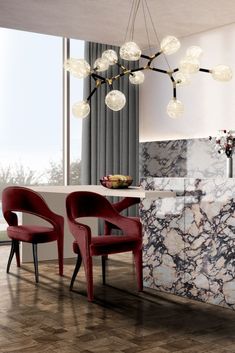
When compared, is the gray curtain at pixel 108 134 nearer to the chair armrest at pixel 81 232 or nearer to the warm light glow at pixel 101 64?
the warm light glow at pixel 101 64

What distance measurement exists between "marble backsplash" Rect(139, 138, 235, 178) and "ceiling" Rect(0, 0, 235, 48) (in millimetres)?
1420

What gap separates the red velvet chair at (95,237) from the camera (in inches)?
175

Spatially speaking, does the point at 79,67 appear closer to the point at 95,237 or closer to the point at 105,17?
the point at 95,237

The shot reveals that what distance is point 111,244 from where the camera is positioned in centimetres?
450

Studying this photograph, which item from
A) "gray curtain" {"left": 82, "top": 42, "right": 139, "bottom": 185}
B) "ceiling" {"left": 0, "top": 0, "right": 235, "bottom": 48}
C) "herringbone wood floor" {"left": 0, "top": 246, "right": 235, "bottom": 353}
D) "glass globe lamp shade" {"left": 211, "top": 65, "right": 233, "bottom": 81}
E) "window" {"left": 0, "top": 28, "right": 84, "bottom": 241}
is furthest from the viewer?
"window" {"left": 0, "top": 28, "right": 84, "bottom": 241}

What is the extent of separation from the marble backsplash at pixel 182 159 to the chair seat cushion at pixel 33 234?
98.3 inches

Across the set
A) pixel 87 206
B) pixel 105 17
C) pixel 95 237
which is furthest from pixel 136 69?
pixel 105 17

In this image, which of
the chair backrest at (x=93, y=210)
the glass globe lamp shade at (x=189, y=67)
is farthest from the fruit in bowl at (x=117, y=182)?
the glass globe lamp shade at (x=189, y=67)

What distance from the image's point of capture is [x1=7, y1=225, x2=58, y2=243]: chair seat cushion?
5180 mm

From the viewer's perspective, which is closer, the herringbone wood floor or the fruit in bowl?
the herringbone wood floor

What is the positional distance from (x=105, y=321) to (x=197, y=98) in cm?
423

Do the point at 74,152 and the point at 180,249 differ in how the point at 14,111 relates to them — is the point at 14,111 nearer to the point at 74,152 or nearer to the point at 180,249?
the point at 74,152

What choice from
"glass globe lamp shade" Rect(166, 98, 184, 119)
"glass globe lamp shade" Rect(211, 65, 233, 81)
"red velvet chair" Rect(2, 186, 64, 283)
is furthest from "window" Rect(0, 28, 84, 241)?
"glass globe lamp shade" Rect(211, 65, 233, 81)

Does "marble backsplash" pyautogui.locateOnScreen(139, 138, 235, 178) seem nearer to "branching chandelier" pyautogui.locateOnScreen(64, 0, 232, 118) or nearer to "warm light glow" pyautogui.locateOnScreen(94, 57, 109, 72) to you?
"branching chandelier" pyautogui.locateOnScreen(64, 0, 232, 118)
